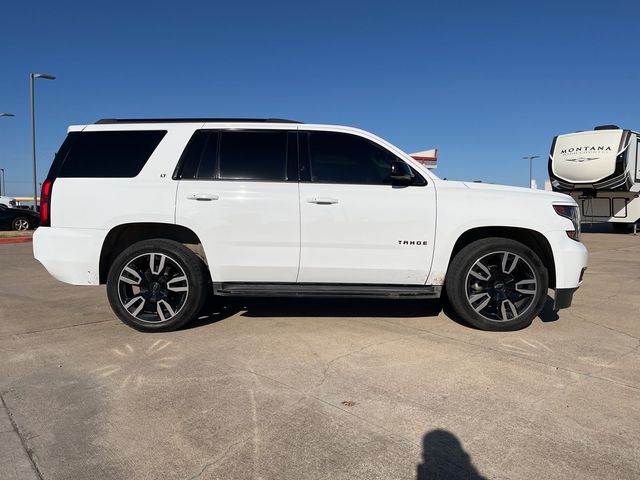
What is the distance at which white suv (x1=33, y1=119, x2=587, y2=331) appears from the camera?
4.41 m

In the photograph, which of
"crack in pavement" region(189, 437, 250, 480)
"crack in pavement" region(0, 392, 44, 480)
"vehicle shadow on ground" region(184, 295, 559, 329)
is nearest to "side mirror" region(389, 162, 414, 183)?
"vehicle shadow on ground" region(184, 295, 559, 329)

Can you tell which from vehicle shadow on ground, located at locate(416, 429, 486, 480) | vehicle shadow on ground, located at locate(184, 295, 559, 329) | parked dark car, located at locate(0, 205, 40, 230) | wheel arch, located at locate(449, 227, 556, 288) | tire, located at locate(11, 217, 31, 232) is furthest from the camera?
tire, located at locate(11, 217, 31, 232)

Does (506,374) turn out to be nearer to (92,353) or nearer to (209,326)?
(209,326)

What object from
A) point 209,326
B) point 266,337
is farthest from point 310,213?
point 209,326

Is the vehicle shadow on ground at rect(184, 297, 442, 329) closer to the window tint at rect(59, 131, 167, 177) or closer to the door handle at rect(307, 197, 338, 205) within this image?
the door handle at rect(307, 197, 338, 205)

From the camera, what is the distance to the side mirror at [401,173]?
4355 millimetres

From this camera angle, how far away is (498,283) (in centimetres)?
457

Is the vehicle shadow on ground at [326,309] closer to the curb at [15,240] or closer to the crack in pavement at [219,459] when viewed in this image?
the crack in pavement at [219,459]

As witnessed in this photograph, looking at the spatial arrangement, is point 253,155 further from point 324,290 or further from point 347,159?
point 324,290

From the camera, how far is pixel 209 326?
475cm

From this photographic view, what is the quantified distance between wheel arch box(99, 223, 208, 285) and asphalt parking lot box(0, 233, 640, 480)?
0.71 m

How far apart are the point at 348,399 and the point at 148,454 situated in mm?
1256

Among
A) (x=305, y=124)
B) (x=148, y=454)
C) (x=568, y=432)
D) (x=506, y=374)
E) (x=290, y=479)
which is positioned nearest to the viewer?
(x=290, y=479)

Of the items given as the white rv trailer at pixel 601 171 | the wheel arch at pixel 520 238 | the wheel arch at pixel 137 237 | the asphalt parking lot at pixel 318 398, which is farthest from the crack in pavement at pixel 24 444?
the white rv trailer at pixel 601 171
